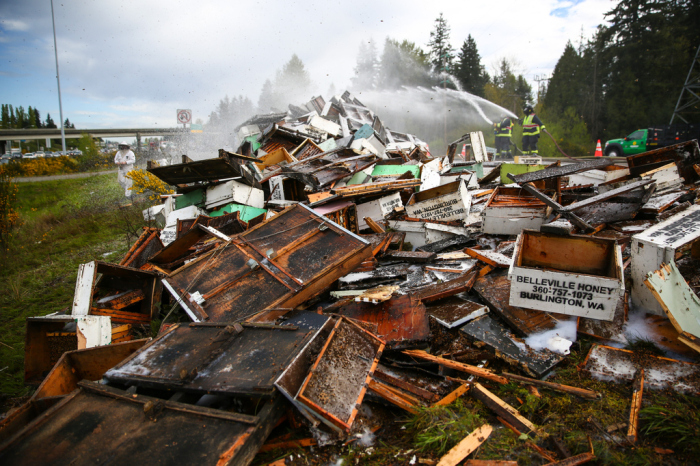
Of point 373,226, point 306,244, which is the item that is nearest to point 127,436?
point 306,244

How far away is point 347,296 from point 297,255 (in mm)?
668

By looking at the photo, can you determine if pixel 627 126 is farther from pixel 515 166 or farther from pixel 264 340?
pixel 264 340

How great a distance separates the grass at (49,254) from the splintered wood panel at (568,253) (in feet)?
16.1

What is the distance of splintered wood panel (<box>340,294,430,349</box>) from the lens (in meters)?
2.94

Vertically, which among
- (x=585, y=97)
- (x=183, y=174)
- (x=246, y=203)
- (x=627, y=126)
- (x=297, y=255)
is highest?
(x=585, y=97)

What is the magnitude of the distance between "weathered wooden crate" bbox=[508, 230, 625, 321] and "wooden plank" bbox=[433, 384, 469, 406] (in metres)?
0.93

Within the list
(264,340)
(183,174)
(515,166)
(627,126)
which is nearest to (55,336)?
(264,340)

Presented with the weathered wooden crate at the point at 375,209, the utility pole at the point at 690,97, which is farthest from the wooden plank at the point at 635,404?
the utility pole at the point at 690,97

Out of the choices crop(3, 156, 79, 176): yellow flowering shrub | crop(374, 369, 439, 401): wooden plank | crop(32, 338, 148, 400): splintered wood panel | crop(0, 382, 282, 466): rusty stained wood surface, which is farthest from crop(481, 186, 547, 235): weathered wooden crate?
crop(3, 156, 79, 176): yellow flowering shrub

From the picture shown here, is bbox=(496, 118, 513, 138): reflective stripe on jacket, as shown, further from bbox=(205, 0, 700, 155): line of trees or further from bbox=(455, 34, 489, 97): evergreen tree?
bbox=(455, 34, 489, 97): evergreen tree

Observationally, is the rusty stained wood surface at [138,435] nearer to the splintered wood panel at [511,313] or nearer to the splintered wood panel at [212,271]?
the splintered wood panel at [212,271]

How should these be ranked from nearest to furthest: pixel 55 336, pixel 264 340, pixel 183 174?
pixel 264 340, pixel 55 336, pixel 183 174

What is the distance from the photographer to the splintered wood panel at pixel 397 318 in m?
2.94

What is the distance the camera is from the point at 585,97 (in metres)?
26.5
